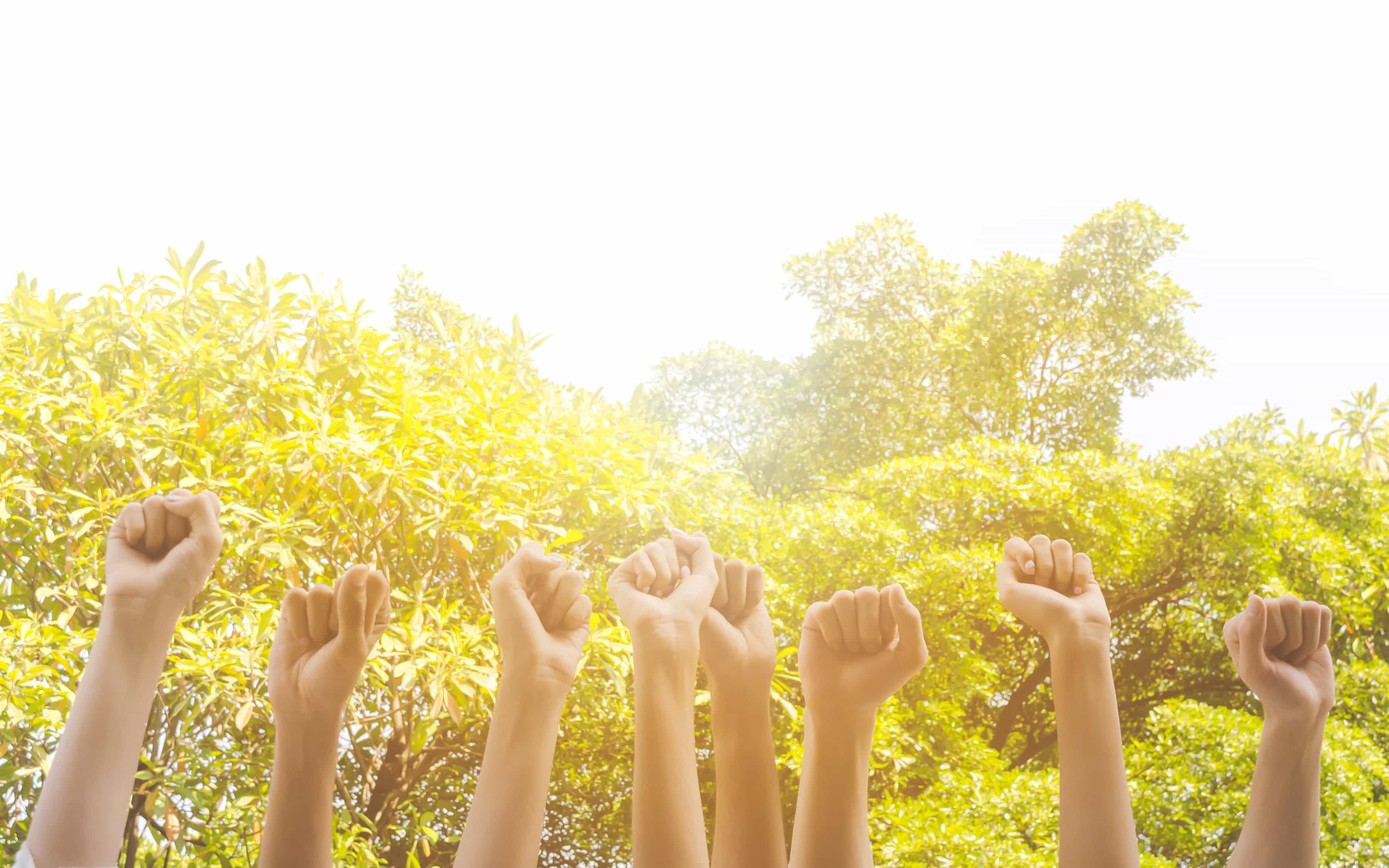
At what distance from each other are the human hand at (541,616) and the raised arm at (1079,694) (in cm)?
85

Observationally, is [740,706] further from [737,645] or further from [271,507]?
[271,507]

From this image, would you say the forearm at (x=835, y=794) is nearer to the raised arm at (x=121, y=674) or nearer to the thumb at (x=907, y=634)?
the thumb at (x=907, y=634)

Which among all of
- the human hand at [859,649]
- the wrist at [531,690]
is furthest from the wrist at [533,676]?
the human hand at [859,649]

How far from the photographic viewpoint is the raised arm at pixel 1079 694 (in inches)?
66.8

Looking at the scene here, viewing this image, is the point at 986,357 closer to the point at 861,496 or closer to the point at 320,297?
the point at 861,496

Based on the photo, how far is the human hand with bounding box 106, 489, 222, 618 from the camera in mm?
1574

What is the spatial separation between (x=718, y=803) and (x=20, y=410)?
11.3ft

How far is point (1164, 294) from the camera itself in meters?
7.80

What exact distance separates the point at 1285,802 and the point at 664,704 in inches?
46.5

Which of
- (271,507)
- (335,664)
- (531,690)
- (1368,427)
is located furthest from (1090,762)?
(1368,427)

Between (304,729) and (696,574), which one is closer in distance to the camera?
(304,729)

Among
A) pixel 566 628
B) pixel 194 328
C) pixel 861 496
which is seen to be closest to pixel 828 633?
pixel 566 628

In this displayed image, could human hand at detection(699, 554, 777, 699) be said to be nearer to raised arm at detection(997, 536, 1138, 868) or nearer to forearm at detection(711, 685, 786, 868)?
forearm at detection(711, 685, 786, 868)

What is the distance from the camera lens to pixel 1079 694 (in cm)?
180
